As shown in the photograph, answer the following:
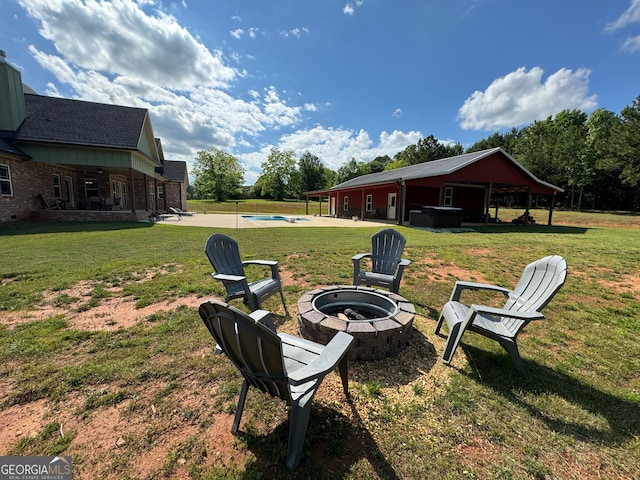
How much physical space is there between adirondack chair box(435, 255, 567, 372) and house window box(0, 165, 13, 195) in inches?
663

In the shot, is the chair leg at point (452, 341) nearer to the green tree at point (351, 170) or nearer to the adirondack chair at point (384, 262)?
the adirondack chair at point (384, 262)

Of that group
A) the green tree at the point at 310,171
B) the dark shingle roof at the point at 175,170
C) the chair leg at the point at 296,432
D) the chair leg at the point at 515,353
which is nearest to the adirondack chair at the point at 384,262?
the chair leg at the point at 515,353

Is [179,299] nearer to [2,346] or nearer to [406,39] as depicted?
[2,346]

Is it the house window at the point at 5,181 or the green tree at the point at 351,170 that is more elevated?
the green tree at the point at 351,170

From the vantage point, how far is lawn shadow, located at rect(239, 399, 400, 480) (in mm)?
1539

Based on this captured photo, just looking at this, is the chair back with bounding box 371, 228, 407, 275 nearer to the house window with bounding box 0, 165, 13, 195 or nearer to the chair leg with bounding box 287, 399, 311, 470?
the chair leg with bounding box 287, 399, 311, 470

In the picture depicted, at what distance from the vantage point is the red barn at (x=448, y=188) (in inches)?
604

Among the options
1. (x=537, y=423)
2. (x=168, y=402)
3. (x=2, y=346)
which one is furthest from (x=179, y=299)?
(x=537, y=423)

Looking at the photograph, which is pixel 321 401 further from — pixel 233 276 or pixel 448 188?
pixel 448 188

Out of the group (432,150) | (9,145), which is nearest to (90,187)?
(9,145)

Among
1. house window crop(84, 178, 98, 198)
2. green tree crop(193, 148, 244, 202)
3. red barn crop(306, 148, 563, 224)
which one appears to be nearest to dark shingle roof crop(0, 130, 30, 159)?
house window crop(84, 178, 98, 198)

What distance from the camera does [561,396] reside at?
2.16 meters

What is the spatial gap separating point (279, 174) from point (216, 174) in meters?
12.4

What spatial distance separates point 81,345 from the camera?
2766 mm
